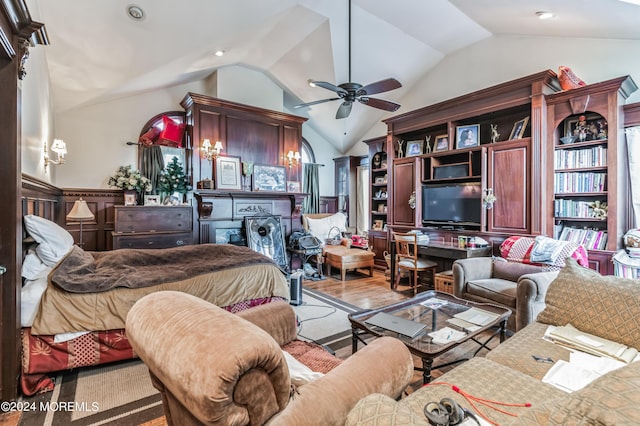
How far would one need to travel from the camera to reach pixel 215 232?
5242 millimetres

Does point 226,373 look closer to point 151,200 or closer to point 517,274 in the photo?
point 517,274

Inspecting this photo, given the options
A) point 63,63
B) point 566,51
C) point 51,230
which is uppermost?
point 566,51

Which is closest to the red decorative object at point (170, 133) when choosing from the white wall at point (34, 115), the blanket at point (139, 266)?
the white wall at point (34, 115)

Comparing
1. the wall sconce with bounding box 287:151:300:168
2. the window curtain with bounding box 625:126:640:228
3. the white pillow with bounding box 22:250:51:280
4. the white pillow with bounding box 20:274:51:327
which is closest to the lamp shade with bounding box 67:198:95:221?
the white pillow with bounding box 22:250:51:280

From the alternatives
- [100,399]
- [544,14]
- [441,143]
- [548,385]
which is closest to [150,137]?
[100,399]

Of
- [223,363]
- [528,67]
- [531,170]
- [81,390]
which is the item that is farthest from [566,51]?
[81,390]

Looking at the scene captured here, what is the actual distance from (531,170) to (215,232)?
4.62 meters

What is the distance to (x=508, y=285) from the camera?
10.2 feet

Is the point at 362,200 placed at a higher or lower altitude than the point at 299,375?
higher

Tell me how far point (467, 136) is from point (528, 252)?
6.24 ft

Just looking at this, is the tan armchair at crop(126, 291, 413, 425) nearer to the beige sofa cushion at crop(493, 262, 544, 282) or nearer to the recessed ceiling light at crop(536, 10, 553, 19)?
the beige sofa cushion at crop(493, 262, 544, 282)

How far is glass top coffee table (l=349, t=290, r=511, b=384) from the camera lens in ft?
5.99

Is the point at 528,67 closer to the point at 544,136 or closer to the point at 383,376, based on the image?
the point at 544,136

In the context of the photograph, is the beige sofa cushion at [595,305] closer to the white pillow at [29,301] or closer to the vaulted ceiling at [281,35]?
the vaulted ceiling at [281,35]
